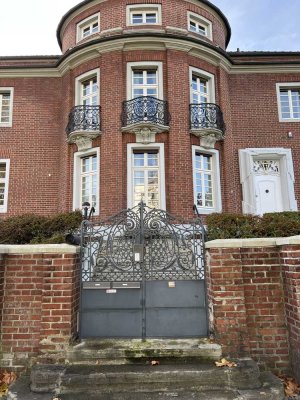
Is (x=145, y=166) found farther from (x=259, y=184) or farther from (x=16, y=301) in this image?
(x=16, y=301)

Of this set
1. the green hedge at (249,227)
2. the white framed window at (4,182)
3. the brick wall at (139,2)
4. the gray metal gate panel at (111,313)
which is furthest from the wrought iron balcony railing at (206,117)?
the gray metal gate panel at (111,313)

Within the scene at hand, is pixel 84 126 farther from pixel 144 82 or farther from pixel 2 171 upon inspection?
pixel 2 171

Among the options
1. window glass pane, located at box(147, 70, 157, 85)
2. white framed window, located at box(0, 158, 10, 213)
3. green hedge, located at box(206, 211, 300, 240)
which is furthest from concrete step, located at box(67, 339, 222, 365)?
window glass pane, located at box(147, 70, 157, 85)

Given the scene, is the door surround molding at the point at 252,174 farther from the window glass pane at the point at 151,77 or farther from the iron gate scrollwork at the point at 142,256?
the iron gate scrollwork at the point at 142,256

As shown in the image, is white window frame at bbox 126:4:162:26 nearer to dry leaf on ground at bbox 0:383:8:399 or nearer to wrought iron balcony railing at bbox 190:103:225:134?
wrought iron balcony railing at bbox 190:103:225:134

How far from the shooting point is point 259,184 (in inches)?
506

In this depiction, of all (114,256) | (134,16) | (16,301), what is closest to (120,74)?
(134,16)

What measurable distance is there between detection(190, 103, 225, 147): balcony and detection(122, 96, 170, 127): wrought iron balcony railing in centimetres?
107

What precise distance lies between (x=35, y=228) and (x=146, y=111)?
5.71 meters

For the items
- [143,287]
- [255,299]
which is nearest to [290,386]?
[255,299]

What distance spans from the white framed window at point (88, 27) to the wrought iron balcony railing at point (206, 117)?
5452mm

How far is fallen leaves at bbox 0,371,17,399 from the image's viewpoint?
373cm

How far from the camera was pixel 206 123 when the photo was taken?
11.5m

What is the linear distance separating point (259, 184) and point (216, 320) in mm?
9799
